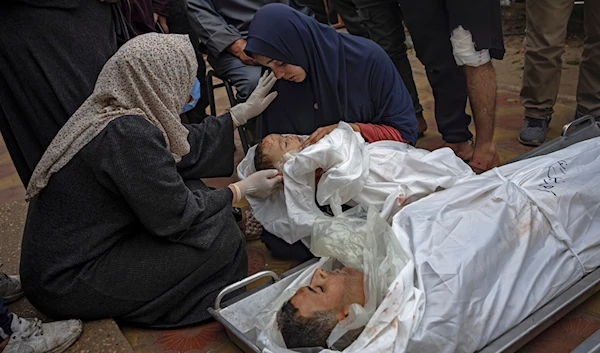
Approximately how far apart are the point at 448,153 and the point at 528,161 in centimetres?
36

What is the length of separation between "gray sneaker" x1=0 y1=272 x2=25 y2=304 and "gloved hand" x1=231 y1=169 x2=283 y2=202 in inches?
43.6

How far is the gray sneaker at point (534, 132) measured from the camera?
139 inches

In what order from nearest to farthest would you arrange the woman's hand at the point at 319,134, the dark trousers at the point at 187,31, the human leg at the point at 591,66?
the woman's hand at the point at 319,134
the human leg at the point at 591,66
the dark trousers at the point at 187,31

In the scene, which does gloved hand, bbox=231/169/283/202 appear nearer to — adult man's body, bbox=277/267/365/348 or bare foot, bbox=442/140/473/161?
adult man's body, bbox=277/267/365/348

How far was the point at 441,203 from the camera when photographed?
227 cm

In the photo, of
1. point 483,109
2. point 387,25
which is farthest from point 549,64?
point 387,25

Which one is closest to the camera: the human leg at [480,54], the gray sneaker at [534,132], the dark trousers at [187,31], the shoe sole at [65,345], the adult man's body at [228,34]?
Result: the shoe sole at [65,345]

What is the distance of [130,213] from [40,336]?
58 centimetres

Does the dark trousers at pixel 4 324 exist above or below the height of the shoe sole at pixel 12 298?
above

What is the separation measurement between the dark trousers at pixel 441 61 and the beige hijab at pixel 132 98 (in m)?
1.51

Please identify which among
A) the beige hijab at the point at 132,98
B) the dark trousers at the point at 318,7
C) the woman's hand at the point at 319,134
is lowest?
the dark trousers at the point at 318,7

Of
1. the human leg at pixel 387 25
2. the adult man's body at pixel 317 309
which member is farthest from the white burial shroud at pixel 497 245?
the human leg at pixel 387 25

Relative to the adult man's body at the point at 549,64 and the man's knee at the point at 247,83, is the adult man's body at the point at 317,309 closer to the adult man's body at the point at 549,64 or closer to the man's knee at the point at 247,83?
the man's knee at the point at 247,83

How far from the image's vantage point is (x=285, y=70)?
2.81 m
